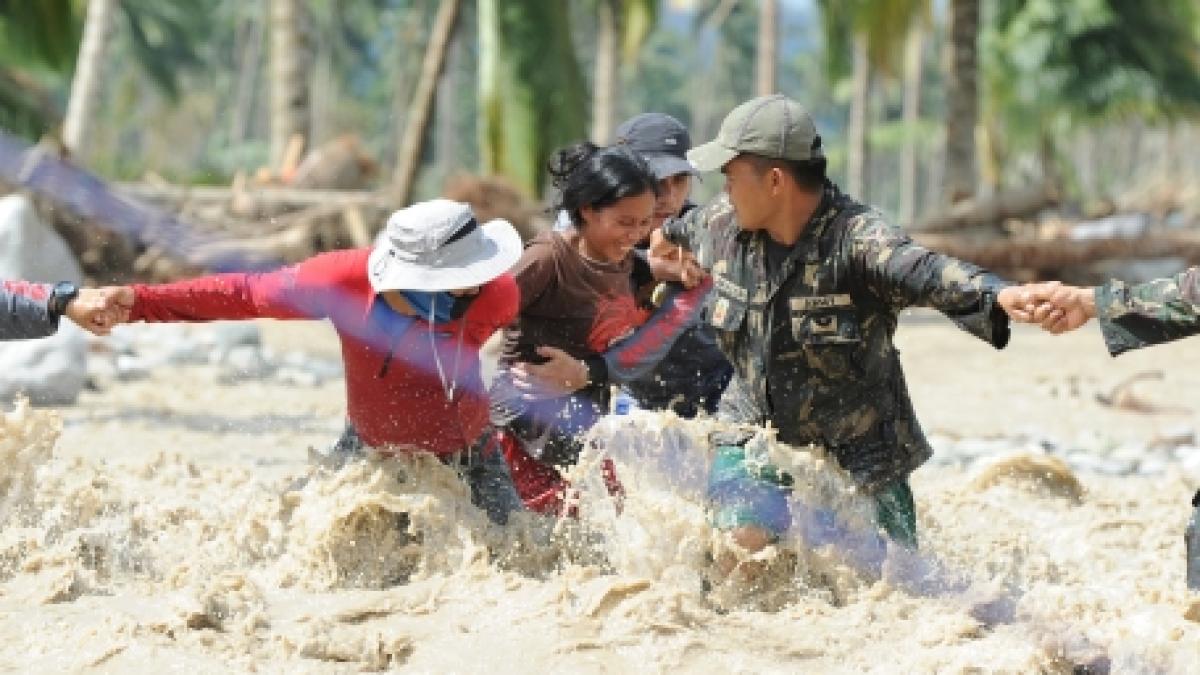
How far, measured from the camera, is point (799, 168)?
4.89 meters

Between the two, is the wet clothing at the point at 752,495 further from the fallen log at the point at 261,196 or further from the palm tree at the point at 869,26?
the palm tree at the point at 869,26

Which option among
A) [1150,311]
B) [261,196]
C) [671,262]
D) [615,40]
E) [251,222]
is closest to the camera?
[1150,311]

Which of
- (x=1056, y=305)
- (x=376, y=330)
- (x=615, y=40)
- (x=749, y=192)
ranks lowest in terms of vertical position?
(x=615, y=40)

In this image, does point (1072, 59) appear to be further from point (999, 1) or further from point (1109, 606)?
point (1109, 606)

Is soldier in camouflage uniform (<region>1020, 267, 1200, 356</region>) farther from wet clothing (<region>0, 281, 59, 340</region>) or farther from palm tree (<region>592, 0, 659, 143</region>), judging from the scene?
palm tree (<region>592, 0, 659, 143</region>)

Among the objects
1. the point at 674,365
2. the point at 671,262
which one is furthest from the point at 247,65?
the point at 671,262

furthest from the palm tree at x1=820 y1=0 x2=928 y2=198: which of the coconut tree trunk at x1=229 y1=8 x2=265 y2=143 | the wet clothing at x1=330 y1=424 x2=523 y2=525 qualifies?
the coconut tree trunk at x1=229 y1=8 x2=265 y2=143

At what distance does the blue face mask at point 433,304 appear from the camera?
4.93 meters

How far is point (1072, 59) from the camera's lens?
88.4ft

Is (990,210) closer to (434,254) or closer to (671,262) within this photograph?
(671,262)

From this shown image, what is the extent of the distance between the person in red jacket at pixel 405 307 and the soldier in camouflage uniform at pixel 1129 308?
1.44m

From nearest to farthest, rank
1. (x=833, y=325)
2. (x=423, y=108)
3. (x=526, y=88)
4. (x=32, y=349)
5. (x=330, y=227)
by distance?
(x=833, y=325), (x=32, y=349), (x=330, y=227), (x=423, y=108), (x=526, y=88)

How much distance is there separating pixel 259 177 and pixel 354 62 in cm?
5313

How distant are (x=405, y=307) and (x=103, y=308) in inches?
32.9
